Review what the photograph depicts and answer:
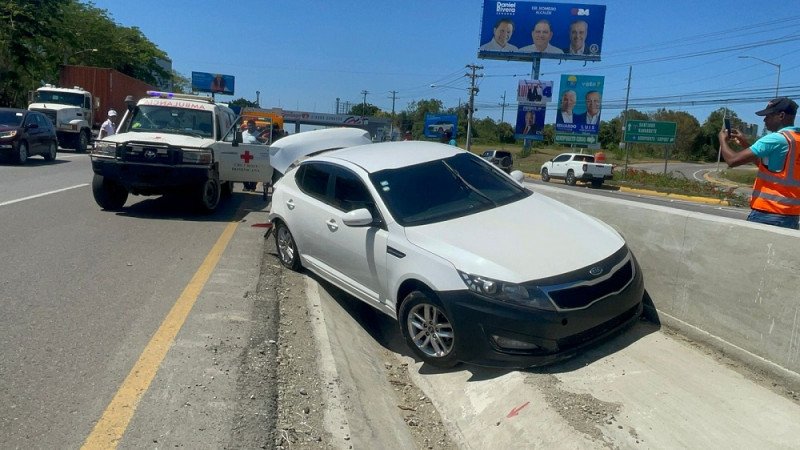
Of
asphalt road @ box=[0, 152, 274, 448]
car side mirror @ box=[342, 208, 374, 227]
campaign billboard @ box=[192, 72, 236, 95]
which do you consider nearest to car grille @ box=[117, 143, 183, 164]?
asphalt road @ box=[0, 152, 274, 448]

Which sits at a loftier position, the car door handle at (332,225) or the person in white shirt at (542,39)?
the person in white shirt at (542,39)

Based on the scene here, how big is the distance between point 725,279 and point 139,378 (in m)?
4.16

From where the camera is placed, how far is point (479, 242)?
15.8 ft

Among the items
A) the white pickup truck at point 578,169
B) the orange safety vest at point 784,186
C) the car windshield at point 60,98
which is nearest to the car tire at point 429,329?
the orange safety vest at point 784,186

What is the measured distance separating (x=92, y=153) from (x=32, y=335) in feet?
21.7

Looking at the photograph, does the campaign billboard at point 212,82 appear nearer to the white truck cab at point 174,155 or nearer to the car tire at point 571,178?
the car tire at point 571,178

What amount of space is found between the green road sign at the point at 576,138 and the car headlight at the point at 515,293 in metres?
50.0

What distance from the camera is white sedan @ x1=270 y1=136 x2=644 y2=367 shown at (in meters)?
4.42

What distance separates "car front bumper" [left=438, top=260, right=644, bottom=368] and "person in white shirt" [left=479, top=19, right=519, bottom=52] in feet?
162

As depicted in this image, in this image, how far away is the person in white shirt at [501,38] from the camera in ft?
168

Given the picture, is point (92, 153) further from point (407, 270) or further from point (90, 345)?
point (407, 270)

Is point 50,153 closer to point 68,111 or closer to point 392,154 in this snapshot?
point 68,111

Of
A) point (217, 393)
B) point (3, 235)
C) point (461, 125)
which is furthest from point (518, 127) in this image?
point (217, 393)

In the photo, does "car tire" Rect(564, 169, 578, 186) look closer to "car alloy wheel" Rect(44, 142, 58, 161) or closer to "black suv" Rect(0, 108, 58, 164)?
"car alloy wheel" Rect(44, 142, 58, 161)
